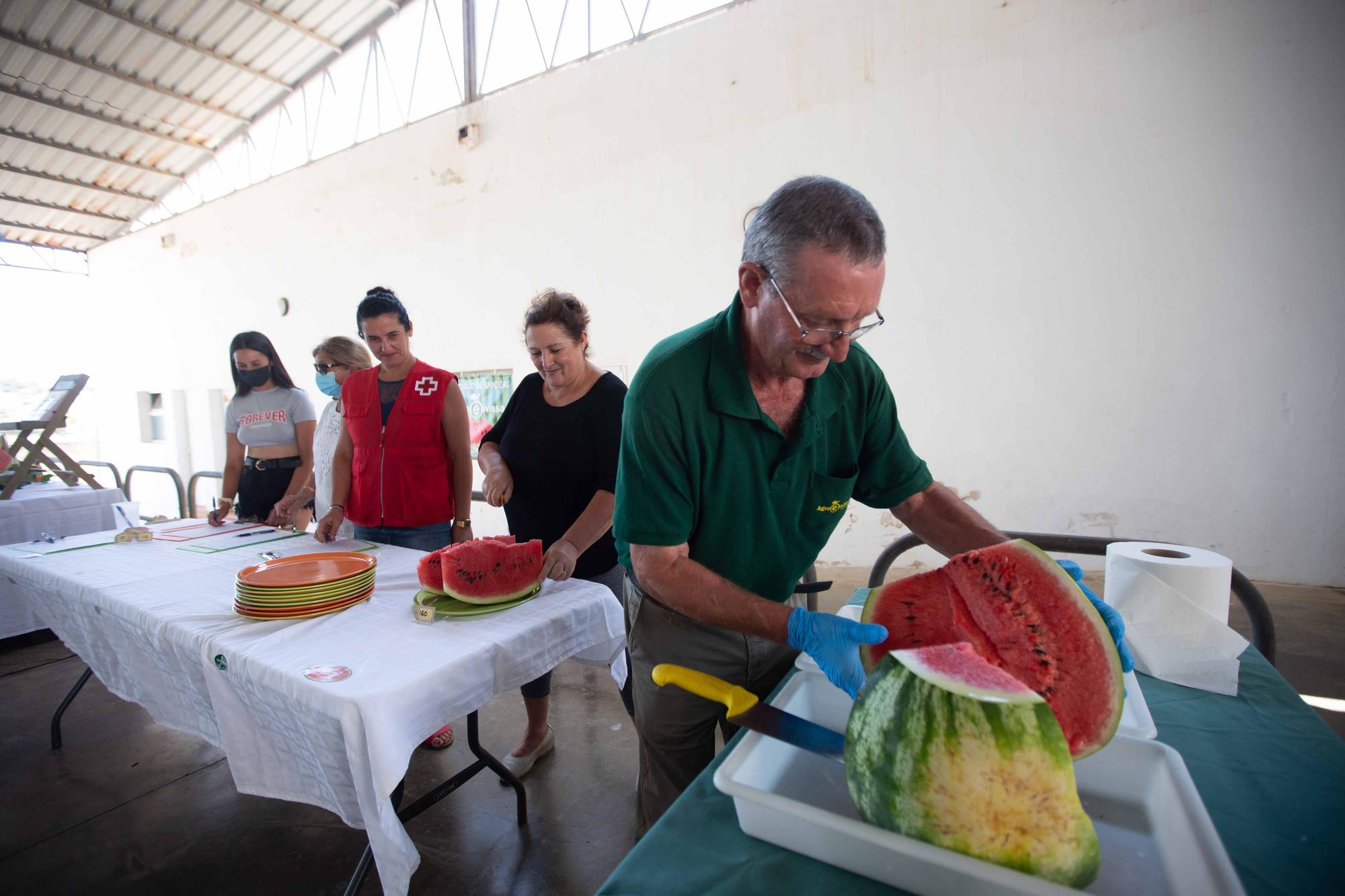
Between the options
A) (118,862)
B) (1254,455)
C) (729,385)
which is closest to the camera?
(729,385)

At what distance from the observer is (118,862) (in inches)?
88.0

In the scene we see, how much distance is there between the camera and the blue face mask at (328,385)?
162 inches

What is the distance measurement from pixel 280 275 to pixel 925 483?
433 inches

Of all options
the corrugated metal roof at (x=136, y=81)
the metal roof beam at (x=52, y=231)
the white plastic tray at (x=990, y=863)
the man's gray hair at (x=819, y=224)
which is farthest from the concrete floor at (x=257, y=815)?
the metal roof beam at (x=52, y=231)

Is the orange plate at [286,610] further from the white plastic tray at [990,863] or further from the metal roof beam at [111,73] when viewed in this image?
the metal roof beam at [111,73]

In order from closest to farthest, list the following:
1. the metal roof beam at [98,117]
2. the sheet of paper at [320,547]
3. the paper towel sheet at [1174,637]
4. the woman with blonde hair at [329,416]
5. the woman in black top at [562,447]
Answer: the paper towel sheet at [1174,637] < the woman in black top at [562,447] < the sheet of paper at [320,547] < the woman with blonde hair at [329,416] < the metal roof beam at [98,117]

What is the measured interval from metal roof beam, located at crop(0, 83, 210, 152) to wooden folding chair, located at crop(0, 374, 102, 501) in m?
6.34

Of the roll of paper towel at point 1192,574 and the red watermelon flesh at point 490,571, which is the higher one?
the roll of paper towel at point 1192,574

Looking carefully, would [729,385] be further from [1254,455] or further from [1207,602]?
[1254,455]

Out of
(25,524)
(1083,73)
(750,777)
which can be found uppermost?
(1083,73)

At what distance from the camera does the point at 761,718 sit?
0.94 m

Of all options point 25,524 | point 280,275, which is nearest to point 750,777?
point 25,524

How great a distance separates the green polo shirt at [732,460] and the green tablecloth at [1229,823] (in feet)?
1.58

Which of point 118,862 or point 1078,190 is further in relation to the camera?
point 1078,190
